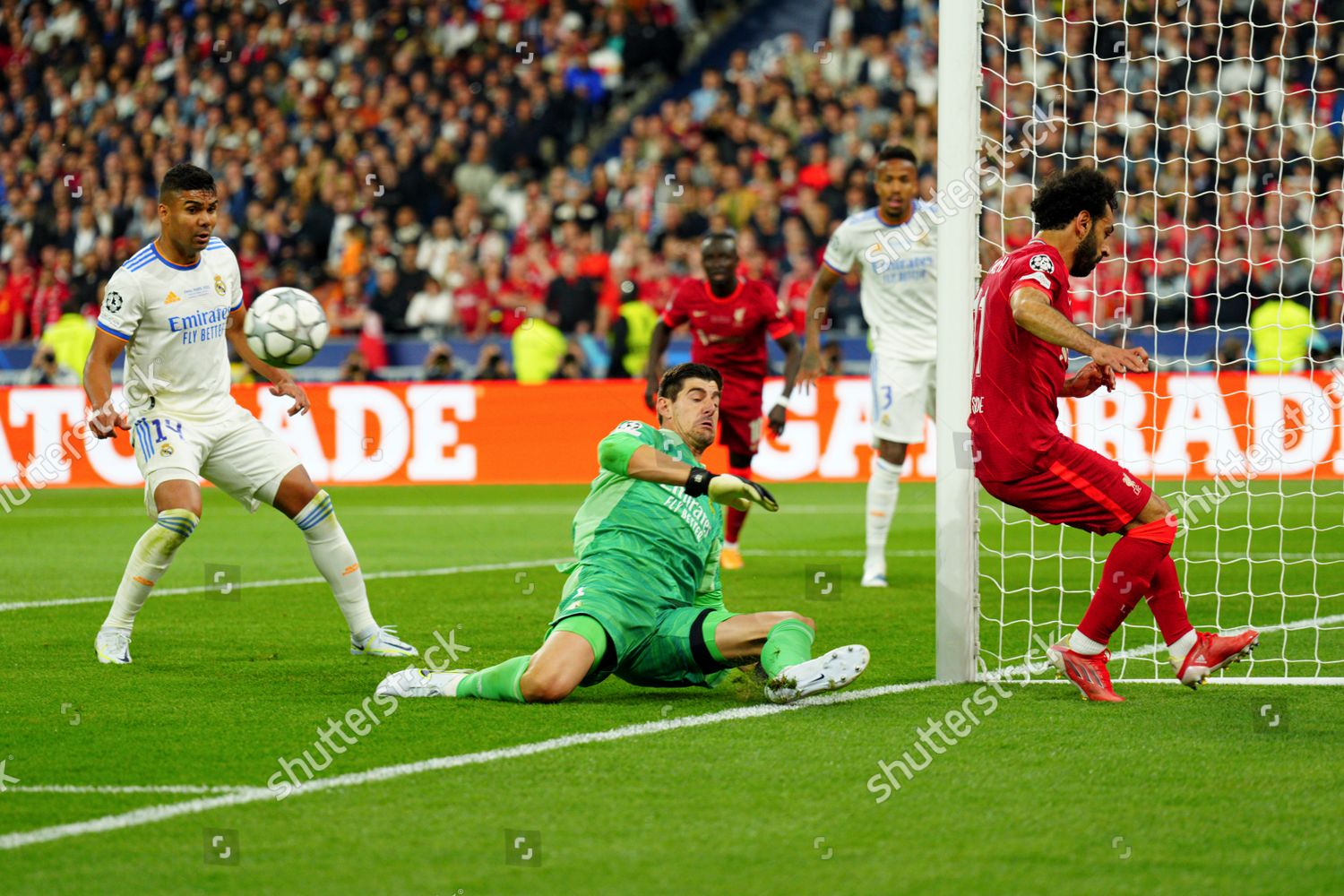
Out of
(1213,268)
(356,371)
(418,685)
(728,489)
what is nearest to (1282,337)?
(1213,268)

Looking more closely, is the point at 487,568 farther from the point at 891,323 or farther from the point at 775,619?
the point at 775,619

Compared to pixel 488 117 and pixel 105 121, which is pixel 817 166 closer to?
pixel 488 117

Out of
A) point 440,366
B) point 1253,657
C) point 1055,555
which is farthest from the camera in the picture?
point 440,366

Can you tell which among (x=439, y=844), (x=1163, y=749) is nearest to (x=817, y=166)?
(x=1163, y=749)

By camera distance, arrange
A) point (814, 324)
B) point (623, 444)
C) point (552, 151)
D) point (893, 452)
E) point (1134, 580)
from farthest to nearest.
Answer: point (552, 151) → point (893, 452) → point (814, 324) → point (1134, 580) → point (623, 444)

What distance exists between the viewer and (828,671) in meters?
5.58

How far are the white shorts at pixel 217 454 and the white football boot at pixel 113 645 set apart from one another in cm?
51

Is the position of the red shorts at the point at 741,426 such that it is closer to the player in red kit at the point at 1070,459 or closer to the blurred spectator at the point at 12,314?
the player in red kit at the point at 1070,459

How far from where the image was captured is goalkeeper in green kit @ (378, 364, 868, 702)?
5.69 metres

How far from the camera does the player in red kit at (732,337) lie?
34.9ft

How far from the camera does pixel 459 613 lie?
866cm

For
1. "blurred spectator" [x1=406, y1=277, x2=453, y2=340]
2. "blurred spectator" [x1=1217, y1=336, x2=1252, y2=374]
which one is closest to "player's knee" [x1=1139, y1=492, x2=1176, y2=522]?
"blurred spectator" [x1=1217, y1=336, x2=1252, y2=374]

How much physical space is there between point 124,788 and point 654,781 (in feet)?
4.65

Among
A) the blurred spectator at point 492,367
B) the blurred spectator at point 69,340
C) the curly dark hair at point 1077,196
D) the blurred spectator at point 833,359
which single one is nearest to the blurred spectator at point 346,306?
the blurred spectator at point 492,367
